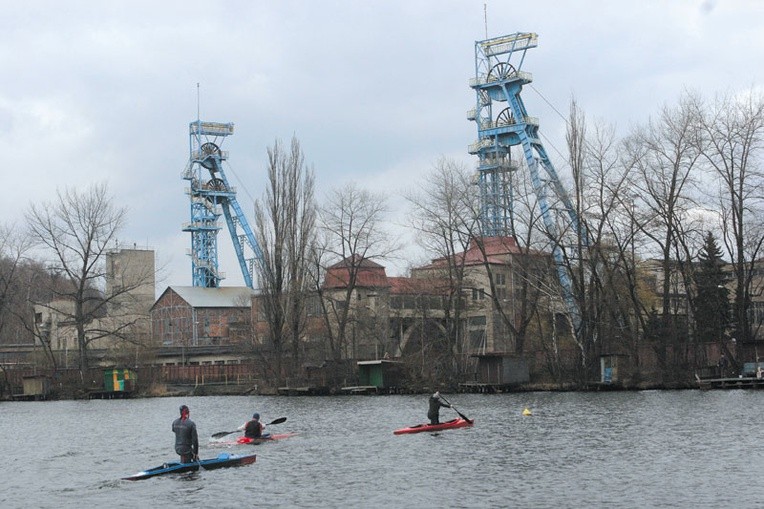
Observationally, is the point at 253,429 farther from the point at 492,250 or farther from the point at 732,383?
the point at 492,250

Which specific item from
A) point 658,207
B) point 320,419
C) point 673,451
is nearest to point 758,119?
point 658,207

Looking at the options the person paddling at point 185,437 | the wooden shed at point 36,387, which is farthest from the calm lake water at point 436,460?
the wooden shed at point 36,387

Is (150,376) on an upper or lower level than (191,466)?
upper

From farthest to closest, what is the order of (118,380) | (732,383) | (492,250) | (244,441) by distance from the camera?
1. (492,250)
2. (118,380)
3. (732,383)
4. (244,441)

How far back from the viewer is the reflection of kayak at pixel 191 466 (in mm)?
28406

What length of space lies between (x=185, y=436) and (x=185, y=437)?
0.03 meters

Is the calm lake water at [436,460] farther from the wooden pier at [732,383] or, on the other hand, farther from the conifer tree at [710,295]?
the conifer tree at [710,295]

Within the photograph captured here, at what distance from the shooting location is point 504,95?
108125mm

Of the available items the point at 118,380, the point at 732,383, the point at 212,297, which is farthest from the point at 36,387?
the point at 732,383

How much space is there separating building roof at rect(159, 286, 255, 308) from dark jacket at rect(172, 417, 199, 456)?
298 feet

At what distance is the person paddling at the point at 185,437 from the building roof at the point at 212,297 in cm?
9061

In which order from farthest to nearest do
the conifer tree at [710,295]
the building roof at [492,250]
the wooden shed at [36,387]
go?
the wooden shed at [36,387] < the building roof at [492,250] < the conifer tree at [710,295]

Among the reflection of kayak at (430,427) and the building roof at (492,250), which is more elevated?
the building roof at (492,250)

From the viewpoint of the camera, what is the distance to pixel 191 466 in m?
29.0
